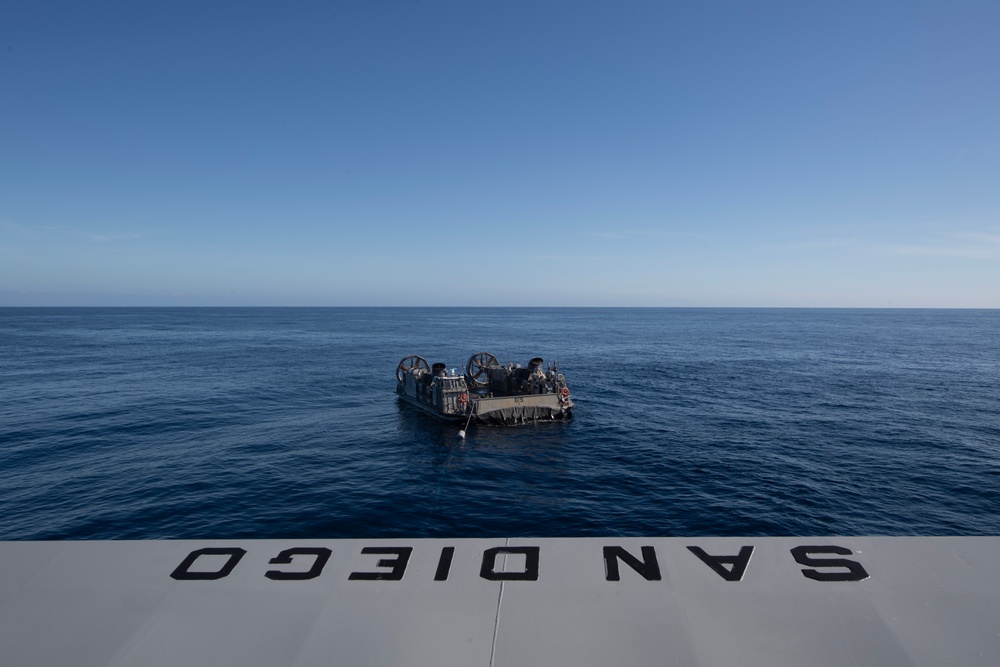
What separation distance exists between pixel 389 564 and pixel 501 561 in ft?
8.46

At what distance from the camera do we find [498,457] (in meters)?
48.9

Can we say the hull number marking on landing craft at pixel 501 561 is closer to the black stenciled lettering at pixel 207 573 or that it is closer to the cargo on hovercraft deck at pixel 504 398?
the black stenciled lettering at pixel 207 573

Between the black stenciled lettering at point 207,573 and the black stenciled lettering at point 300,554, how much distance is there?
3.01ft

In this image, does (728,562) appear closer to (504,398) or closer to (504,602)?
(504,602)

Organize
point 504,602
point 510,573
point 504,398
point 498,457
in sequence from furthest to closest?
1. point 504,398
2. point 498,457
3. point 510,573
4. point 504,602

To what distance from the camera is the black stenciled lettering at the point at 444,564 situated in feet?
40.2

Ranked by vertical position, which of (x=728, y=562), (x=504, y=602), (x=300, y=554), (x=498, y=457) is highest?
(x=728, y=562)

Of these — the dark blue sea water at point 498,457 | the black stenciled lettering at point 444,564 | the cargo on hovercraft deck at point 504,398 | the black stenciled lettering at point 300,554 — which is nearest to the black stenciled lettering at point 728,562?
the black stenciled lettering at point 444,564

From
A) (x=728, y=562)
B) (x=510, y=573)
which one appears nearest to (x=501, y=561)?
(x=510, y=573)

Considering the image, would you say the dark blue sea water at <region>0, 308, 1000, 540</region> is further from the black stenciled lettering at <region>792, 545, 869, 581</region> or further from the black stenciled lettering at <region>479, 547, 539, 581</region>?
the black stenciled lettering at <region>479, 547, 539, 581</region>

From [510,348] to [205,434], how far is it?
9562 centimetres

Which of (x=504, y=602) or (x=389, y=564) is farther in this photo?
(x=389, y=564)

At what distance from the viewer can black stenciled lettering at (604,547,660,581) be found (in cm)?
1223

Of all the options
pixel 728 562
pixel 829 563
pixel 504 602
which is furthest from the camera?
pixel 728 562
